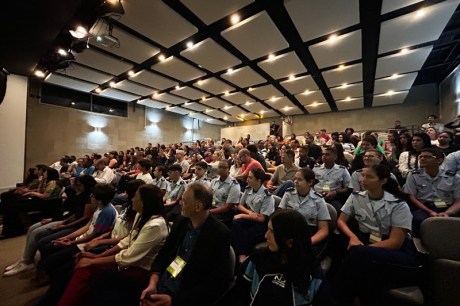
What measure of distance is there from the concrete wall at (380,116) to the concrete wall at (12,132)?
11.7 meters

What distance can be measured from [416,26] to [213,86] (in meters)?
5.56

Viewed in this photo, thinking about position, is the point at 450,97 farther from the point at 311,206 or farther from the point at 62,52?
the point at 62,52

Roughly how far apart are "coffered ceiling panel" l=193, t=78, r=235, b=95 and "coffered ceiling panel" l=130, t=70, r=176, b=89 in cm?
99

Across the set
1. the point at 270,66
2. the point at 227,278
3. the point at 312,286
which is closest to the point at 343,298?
the point at 312,286

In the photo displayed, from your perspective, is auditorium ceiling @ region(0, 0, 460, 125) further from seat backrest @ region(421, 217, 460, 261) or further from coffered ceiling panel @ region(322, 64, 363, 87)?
seat backrest @ region(421, 217, 460, 261)

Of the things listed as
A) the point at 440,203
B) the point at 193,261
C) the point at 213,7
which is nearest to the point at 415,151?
the point at 440,203

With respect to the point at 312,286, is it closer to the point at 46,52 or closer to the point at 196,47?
the point at 196,47

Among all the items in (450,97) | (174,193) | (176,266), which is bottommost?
(176,266)

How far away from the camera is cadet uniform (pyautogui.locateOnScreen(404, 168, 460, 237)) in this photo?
2107 mm

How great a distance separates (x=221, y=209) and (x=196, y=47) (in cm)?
403

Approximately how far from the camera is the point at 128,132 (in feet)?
33.2

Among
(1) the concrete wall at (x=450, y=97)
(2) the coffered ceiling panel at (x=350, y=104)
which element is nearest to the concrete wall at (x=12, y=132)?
(2) the coffered ceiling panel at (x=350, y=104)

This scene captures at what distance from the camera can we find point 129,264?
148cm

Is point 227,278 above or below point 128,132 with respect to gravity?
below
